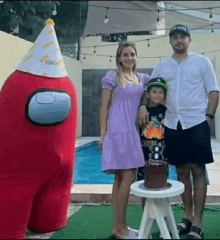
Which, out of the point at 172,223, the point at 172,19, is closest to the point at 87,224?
the point at 172,223

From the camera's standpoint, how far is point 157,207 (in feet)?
5.51

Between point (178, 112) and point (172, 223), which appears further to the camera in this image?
point (178, 112)

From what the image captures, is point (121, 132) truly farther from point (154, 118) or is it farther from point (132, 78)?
point (132, 78)

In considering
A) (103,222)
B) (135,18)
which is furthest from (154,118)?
(135,18)

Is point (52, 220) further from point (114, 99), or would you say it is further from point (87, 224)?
point (114, 99)

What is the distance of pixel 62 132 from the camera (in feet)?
6.10

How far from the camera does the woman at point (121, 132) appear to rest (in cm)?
193

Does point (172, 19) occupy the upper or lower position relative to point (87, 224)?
upper

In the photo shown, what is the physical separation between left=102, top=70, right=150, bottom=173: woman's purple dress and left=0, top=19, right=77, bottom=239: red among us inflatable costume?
0.25 meters

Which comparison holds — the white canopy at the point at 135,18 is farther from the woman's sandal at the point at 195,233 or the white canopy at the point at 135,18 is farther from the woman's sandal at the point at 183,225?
the woman's sandal at the point at 195,233

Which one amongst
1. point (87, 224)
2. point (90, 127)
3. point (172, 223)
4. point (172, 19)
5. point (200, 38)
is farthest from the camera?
point (90, 127)

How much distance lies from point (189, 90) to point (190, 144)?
1.11 ft

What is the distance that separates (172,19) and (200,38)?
1.14 metres

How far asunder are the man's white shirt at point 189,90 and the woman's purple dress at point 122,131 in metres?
0.21
